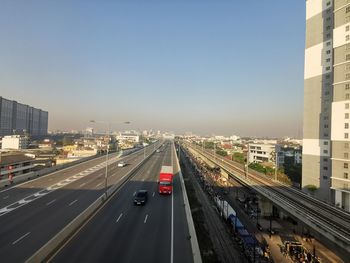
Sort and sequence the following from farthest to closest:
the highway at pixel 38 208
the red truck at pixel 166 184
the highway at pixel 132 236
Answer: the red truck at pixel 166 184 → the highway at pixel 38 208 → the highway at pixel 132 236

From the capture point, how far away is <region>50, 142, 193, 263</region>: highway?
19.6m

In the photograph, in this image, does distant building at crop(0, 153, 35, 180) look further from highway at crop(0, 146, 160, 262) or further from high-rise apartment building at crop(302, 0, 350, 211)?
high-rise apartment building at crop(302, 0, 350, 211)

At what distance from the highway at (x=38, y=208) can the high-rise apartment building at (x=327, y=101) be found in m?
38.3

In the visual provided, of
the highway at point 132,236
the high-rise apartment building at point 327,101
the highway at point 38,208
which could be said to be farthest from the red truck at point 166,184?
the high-rise apartment building at point 327,101

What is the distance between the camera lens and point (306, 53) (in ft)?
224

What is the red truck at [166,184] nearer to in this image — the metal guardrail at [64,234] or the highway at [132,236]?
the highway at [132,236]

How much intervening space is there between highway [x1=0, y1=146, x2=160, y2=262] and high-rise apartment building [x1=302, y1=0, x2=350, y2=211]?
3832cm

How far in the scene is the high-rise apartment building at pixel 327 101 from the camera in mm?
51344

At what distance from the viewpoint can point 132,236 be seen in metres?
23.6

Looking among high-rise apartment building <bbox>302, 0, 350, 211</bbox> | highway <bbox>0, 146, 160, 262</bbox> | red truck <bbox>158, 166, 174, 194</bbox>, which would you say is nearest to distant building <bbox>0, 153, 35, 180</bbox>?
highway <bbox>0, 146, 160, 262</bbox>

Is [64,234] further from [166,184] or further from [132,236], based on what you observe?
[166,184]

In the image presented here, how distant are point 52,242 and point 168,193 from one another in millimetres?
22866

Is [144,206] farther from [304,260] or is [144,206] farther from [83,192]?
[304,260]

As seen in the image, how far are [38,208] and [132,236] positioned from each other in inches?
492
